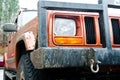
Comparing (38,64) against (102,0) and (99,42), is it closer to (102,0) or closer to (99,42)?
(99,42)

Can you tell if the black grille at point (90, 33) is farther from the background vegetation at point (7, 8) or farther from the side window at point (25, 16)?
the background vegetation at point (7, 8)

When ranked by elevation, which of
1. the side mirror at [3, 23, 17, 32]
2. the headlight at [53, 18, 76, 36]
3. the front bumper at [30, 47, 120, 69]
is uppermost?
the side mirror at [3, 23, 17, 32]

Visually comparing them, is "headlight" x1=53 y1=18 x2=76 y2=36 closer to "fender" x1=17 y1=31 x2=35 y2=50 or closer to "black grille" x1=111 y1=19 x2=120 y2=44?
"fender" x1=17 y1=31 x2=35 y2=50

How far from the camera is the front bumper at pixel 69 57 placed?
3311 millimetres

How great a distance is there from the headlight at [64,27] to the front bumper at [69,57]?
0.29 metres

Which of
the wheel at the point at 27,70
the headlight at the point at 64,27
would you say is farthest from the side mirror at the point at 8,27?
the headlight at the point at 64,27

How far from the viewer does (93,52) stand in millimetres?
3350

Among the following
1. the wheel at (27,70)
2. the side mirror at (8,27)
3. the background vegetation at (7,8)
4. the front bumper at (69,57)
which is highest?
the background vegetation at (7,8)

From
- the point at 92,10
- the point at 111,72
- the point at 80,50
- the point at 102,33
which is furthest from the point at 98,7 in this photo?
the point at 111,72

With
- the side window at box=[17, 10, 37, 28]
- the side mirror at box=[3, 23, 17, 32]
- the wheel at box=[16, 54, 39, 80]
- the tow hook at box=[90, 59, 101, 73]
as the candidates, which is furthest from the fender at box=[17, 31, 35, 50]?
the side window at box=[17, 10, 37, 28]

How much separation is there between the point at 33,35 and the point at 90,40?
731 mm

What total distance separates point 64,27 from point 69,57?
16.7 inches

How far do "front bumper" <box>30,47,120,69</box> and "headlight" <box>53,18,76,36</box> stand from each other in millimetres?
288

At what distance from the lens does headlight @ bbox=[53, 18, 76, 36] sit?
360 centimetres
